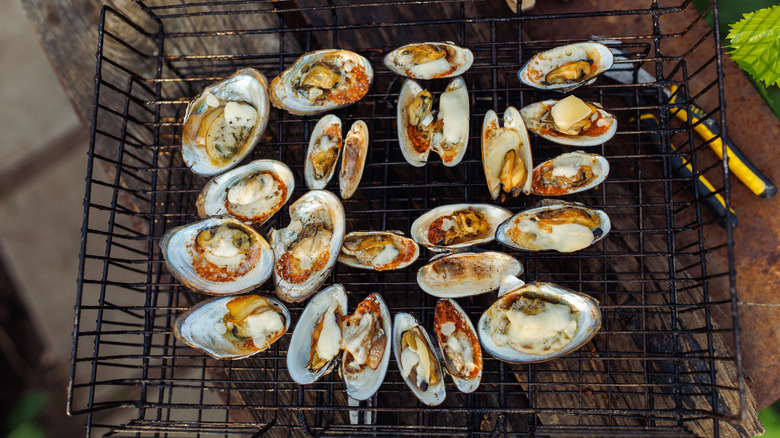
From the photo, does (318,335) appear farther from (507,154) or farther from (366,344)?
(507,154)

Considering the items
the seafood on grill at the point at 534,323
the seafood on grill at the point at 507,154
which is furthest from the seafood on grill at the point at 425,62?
the seafood on grill at the point at 534,323

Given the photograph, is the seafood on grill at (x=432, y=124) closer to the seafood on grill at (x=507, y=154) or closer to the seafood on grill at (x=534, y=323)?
the seafood on grill at (x=507, y=154)

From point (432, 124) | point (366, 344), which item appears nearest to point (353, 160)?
point (432, 124)

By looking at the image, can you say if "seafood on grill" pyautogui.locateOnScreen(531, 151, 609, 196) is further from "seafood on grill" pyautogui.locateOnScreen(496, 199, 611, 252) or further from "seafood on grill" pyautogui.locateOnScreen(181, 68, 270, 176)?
"seafood on grill" pyautogui.locateOnScreen(181, 68, 270, 176)

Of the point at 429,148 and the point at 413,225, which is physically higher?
the point at 429,148

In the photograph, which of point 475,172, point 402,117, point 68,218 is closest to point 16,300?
point 68,218

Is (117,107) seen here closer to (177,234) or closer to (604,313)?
(177,234)
